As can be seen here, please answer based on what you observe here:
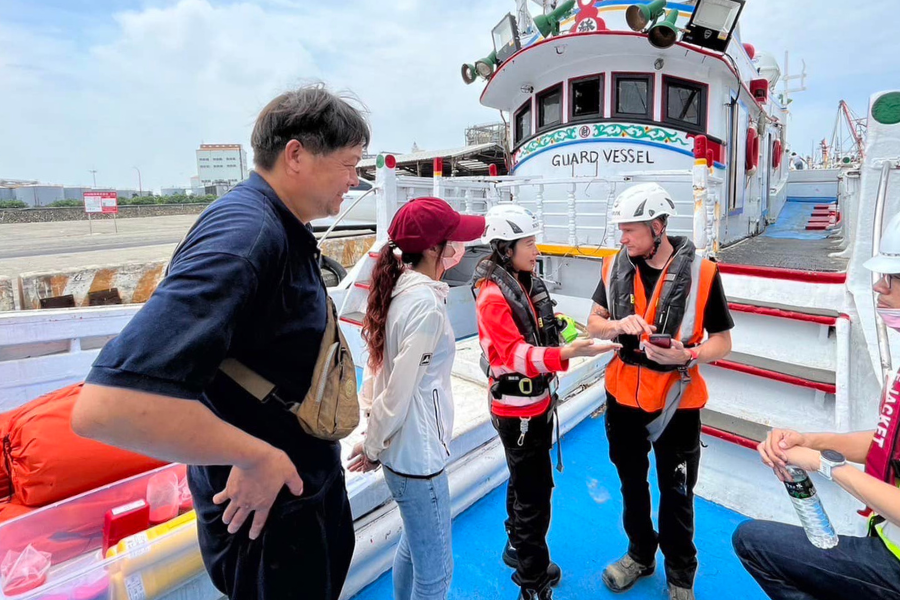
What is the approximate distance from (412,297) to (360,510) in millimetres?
1400

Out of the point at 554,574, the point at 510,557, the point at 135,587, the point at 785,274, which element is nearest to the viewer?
the point at 135,587

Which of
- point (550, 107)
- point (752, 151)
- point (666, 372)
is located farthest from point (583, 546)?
point (752, 151)

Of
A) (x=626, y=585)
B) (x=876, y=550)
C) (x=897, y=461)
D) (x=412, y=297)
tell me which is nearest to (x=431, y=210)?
(x=412, y=297)

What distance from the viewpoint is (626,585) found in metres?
2.36

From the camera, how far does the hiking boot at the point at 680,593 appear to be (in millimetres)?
2191

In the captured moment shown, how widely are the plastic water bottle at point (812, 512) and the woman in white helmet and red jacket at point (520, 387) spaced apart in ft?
2.69

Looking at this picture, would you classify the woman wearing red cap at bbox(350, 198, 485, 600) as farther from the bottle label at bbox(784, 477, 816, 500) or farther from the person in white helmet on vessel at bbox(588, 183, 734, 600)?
the bottle label at bbox(784, 477, 816, 500)

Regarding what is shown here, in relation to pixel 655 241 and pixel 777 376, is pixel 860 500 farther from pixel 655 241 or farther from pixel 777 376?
pixel 777 376

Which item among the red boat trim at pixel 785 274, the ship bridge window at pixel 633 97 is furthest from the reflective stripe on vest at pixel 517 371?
the ship bridge window at pixel 633 97

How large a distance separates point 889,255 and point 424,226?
4.63ft

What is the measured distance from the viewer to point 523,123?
7.61m

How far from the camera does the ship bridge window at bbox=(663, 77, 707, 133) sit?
611 cm

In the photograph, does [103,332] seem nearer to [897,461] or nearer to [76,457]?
[76,457]

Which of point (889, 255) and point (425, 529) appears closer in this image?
point (889, 255)
